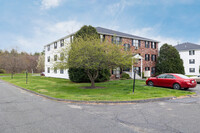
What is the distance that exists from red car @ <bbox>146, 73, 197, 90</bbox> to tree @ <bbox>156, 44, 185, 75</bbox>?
15015 millimetres

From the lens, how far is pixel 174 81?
42.1 ft

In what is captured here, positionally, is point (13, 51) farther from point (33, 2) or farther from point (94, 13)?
point (94, 13)

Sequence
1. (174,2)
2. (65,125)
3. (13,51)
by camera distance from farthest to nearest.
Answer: (13,51) → (174,2) → (65,125)

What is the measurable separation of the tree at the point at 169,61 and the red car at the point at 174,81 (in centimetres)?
1501

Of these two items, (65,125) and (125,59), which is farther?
(125,59)

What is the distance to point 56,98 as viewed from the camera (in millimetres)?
8992

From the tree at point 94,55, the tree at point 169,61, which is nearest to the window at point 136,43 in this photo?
the tree at point 169,61

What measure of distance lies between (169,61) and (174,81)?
16860mm

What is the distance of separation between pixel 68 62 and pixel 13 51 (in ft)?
138

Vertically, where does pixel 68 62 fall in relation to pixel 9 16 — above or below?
below

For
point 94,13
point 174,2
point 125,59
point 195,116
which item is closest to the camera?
point 195,116

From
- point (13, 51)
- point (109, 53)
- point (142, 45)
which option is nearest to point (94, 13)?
point (109, 53)

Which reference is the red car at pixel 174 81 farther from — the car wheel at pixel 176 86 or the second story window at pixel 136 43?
the second story window at pixel 136 43

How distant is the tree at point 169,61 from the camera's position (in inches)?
1091
